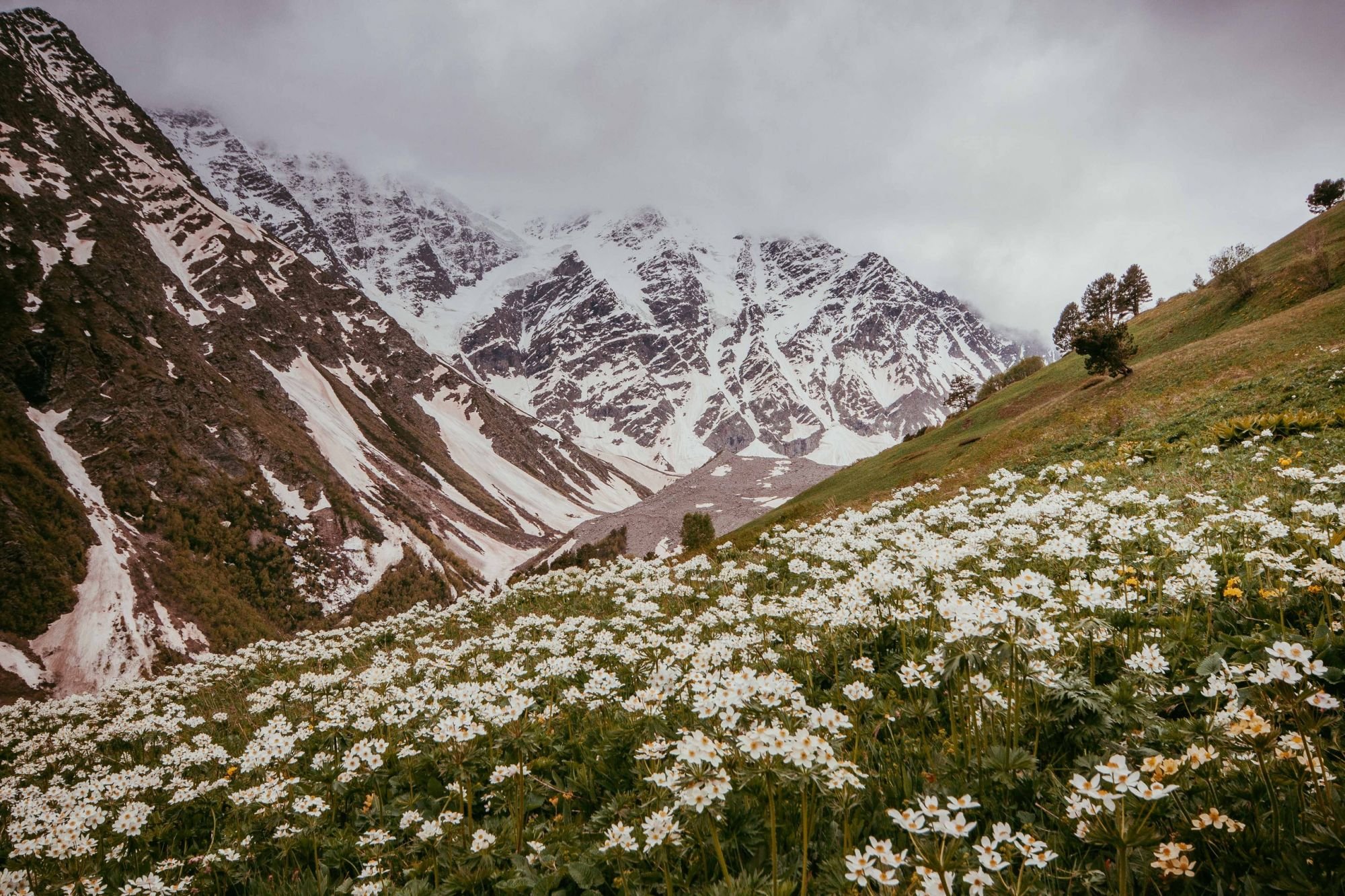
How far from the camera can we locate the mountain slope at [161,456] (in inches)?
2904

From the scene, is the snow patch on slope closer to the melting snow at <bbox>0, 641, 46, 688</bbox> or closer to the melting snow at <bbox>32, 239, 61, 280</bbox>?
the melting snow at <bbox>0, 641, 46, 688</bbox>

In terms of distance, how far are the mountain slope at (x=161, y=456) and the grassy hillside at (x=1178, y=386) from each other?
291 feet

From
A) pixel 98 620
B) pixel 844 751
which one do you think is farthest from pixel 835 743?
pixel 98 620

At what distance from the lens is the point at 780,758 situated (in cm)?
367

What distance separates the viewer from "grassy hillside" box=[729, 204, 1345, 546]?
20266mm

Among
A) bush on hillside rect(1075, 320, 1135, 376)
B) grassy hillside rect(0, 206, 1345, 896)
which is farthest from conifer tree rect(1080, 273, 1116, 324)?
grassy hillside rect(0, 206, 1345, 896)

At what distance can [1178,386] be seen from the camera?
2798cm

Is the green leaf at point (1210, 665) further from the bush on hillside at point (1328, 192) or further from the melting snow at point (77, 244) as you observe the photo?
the melting snow at point (77, 244)

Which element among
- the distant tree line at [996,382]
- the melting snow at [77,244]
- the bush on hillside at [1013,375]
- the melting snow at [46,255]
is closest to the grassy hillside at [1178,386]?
the bush on hillside at [1013,375]

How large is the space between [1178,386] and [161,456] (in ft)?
434

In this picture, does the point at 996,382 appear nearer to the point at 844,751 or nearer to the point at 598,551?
the point at 598,551

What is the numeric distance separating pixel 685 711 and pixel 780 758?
2414 millimetres

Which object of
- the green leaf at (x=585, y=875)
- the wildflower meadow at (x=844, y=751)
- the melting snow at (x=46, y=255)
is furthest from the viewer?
the melting snow at (x=46, y=255)

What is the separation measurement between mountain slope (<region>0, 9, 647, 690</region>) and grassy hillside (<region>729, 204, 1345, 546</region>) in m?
88.8
